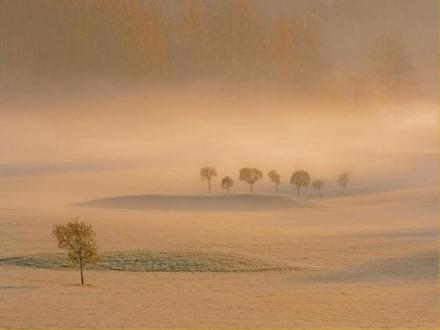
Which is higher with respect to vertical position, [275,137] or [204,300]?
[275,137]

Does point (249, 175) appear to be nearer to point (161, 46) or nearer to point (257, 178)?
point (257, 178)

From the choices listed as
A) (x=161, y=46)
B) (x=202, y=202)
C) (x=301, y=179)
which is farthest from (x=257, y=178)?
(x=161, y=46)

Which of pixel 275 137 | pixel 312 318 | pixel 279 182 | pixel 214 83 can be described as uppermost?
pixel 214 83

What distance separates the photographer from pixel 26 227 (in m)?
63.2

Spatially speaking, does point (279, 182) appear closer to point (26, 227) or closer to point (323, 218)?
point (323, 218)

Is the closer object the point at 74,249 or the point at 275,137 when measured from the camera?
the point at 74,249

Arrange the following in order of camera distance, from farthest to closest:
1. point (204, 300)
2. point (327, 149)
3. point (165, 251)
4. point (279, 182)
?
point (327, 149)
point (279, 182)
point (165, 251)
point (204, 300)

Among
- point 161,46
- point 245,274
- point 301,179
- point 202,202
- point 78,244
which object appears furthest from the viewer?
point 161,46

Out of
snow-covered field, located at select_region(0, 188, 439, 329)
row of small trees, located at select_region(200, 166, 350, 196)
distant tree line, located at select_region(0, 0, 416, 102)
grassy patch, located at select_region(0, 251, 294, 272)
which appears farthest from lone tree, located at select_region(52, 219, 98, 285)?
distant tree line, located at select_region(0, 0, 416, 102)

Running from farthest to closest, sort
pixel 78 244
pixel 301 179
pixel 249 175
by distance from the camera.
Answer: pixel 249 175, pixel 301 179, pixel 78 244

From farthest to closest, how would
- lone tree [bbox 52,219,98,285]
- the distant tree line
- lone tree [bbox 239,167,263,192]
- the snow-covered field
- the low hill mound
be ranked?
the distant tree line
lone tree [bbox 239,167,263,192]
the low hill mound
lone tree [bbox 52,219,98,285]
the snow-covered field

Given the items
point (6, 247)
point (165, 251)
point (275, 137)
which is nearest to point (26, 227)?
point (6, 247)

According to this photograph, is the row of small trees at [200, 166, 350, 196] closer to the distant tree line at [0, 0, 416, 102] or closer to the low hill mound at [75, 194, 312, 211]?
the low hill mound at [75, 194, 312, 211]

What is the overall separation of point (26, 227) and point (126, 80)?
12327 cm
